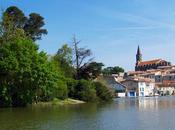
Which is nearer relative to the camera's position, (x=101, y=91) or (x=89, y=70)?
(x=101, y=91)

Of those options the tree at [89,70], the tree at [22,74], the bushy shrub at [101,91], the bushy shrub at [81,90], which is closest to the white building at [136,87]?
the tree at [89,70]

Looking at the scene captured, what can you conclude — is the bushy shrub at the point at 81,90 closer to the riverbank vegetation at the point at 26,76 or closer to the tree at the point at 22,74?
the riverbank vegetation at the point at 26,76

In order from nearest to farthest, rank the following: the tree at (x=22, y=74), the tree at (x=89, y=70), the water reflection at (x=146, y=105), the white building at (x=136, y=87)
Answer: the water reflection at (x=146, y=105) → the tree at (x=22, y=74) → the tree at (x=89, y=70) → the white building at (x=136, y=87)

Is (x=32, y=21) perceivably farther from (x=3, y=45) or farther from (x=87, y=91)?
(x=3, y=45)

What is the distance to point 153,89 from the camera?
18788 centimetres

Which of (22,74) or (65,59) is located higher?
(65,59)

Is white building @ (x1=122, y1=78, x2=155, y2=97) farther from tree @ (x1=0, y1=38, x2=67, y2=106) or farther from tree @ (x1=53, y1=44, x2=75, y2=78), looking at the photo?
tree @ (x1=0, y1=38, x2=67, y2=106)

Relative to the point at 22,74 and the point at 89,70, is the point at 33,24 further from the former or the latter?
the point at 22,74

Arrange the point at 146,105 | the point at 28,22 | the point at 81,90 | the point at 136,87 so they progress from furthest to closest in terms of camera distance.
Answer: the point at 136,87 → the point at 28,22 → the point at 81,90 → the point at 146,105

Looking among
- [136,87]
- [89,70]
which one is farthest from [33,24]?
[136,87]

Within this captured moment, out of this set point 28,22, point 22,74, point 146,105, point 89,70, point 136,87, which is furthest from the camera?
point 136,87

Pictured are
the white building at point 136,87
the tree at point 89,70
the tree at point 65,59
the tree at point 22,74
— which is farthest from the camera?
the white building at point 136,87

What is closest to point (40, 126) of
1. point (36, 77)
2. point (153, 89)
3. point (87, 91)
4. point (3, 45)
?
point (36, 77)

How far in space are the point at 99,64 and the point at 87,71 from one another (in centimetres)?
320
